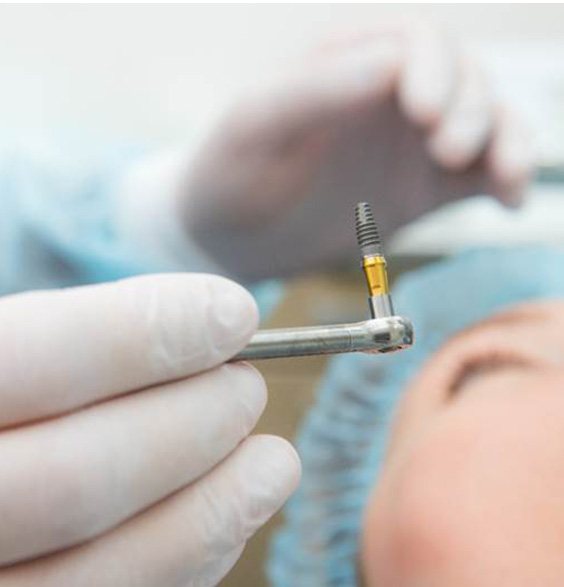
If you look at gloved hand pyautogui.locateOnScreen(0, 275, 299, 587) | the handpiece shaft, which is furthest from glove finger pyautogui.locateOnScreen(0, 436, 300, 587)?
the handpiece shaft

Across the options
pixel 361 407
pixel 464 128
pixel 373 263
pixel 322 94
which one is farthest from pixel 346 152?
pixel 373 263

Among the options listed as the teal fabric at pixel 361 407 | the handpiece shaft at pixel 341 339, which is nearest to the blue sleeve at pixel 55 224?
the teal fabric at pixel 361 407

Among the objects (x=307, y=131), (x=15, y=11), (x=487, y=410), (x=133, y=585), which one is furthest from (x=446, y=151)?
(x=15, y=11)

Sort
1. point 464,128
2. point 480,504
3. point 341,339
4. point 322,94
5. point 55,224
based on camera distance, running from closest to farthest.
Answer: point 341,339, point 480,504, point 464,128, point 322,94, point 55,224

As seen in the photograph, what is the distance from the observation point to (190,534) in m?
0.53

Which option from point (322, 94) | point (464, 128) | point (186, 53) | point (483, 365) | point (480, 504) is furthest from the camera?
point (186, 53)

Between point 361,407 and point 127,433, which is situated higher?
point 127,433

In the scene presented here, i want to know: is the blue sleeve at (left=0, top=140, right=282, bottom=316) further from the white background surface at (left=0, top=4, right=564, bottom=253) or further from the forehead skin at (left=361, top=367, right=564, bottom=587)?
the forehead skin at (left=361, top=367, right=564, bottom=587)

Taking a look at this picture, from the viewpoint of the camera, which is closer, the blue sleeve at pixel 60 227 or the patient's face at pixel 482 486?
the patient's face at pixel 482 486

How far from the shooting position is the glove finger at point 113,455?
1.57 ft

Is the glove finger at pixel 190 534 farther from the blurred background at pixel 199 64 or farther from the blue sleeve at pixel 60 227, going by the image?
the blurred background at pixel 199 64

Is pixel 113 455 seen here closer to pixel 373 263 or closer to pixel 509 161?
pixel 373 263

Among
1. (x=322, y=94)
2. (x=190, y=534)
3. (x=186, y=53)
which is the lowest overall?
(x=190, y=534)

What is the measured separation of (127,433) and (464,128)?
0.63m
